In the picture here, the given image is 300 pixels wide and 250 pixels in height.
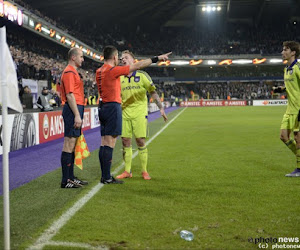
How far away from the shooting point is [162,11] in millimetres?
57500

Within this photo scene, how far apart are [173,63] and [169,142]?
49.4 metres

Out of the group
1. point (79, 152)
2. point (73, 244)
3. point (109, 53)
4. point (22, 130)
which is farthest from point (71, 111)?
point (22, 130)

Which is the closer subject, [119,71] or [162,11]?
[119,71]

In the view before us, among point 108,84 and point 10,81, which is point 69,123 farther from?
point 10,81

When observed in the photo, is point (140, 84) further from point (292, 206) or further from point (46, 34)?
point (46, 34)

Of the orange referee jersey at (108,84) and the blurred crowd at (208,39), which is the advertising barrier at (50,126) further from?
the blurred crowd at (208,39)

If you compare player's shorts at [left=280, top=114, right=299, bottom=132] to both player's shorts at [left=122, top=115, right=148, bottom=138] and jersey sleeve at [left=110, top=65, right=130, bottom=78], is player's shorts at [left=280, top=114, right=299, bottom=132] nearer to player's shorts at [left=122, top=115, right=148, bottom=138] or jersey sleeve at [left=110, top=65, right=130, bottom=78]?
player's shorts at [left=122, top=115, right=148, bottom=138]

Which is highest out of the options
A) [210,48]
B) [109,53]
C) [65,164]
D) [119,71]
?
[210,48]

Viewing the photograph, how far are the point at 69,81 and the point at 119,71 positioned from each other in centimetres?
80

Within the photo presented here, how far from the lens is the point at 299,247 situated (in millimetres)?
3199

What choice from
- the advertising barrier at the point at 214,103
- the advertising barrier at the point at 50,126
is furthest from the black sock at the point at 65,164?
the advertising barrier at the point at 214,103

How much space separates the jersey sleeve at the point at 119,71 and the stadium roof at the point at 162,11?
3644 centimetres

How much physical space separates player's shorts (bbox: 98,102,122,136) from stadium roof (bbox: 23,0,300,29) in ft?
119

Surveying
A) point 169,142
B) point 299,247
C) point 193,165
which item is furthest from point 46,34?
point 299,247
